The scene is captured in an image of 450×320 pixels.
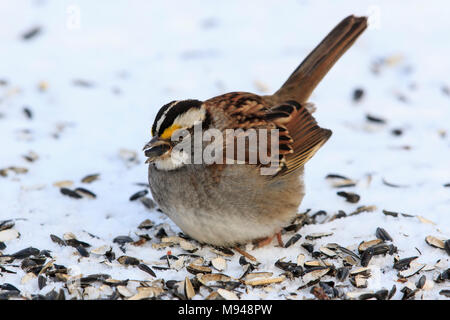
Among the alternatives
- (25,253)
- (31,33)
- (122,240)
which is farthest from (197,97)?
(25,253)

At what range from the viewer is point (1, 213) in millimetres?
4926

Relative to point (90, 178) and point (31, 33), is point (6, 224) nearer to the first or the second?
point (90, 178)

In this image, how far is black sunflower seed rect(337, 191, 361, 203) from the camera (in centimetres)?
518

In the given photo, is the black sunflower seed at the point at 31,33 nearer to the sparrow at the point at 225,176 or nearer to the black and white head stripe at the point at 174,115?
the sparrow at the point at 225,176

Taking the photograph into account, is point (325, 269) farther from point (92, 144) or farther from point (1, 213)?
point (92, 144)

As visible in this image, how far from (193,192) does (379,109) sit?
3176mm

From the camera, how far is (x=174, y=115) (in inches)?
164

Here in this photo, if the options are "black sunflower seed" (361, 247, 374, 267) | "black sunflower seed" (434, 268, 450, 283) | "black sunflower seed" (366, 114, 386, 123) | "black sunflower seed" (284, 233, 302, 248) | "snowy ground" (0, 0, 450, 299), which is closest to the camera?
"black sunflower seed" (434, 268, 450, 283)

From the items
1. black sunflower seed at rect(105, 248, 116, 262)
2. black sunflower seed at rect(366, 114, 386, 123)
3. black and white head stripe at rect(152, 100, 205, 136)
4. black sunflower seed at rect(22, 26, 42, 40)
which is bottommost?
black sunflower seed at rect(105, 248, 116, 262)

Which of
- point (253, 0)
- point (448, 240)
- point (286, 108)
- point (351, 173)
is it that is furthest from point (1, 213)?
point (253, 0)

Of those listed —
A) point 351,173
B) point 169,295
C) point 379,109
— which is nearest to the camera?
point 169,295

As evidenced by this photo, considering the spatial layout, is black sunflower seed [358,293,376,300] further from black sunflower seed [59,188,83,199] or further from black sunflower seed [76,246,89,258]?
black sunflower seed [59,188,83,199]

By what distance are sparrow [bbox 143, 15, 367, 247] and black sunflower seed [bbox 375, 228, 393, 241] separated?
23.3 inches

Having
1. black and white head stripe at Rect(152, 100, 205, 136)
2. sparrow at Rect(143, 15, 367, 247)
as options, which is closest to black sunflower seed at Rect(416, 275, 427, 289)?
sparrow at Rect(143, 15, 367, 247)
